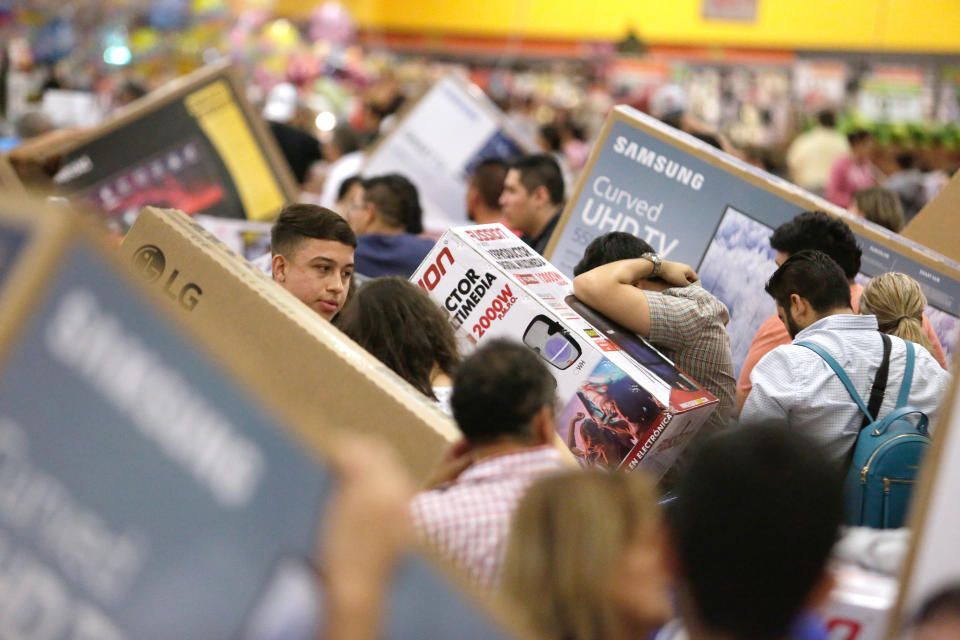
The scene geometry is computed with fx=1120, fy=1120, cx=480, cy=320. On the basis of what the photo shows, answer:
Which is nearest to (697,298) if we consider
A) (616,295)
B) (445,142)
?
(616,295)

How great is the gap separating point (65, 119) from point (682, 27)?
12.4 metres

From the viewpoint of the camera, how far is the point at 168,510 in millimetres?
1090

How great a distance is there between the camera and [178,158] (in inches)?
191

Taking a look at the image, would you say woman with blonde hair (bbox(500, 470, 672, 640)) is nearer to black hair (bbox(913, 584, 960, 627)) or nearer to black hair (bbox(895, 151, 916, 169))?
black hair (bbox(913, 584, 960, 627))

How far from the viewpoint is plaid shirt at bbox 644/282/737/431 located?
3.05m

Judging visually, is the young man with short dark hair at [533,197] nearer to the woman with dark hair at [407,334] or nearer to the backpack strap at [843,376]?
the backpack strap at [843,376]

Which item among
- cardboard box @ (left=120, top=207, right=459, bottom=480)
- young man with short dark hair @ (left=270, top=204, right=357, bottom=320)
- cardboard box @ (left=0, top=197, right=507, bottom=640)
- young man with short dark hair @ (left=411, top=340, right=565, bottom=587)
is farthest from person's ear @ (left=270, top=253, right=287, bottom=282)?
cardboard box @ (left=0, top=197, right=507, bottom=640)

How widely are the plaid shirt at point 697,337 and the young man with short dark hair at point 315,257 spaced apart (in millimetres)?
924

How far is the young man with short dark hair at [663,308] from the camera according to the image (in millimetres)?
3018

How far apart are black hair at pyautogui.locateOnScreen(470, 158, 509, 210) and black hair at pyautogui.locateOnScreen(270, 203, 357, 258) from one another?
196cm

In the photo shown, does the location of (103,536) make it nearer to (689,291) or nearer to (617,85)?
(689,291)

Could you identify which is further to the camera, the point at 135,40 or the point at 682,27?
the point at 682,27

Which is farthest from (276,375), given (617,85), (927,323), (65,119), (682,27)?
(682,27)

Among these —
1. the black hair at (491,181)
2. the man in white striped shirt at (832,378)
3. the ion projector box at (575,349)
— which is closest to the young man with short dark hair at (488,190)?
the black hair at (491,181)
